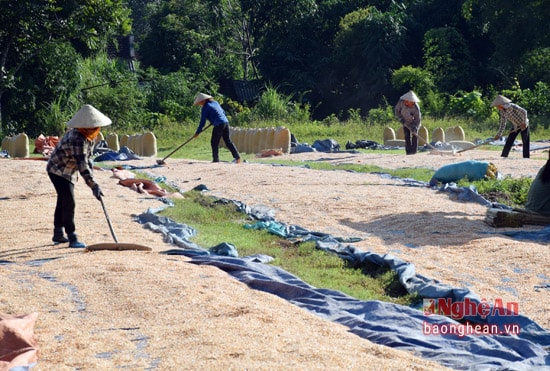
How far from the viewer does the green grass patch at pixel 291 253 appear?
6898 mm

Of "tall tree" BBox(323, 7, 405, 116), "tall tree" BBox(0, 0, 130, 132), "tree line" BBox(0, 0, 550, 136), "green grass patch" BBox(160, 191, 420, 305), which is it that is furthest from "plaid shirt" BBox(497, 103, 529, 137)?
"tall tree" BBox(323, 7, 405, 116)

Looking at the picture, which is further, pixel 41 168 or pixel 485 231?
pixel 41 168

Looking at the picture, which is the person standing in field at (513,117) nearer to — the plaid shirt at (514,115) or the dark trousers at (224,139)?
the plaid shirt at (514,115)

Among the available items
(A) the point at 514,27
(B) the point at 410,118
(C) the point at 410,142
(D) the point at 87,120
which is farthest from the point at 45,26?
(D) the point at 87,120

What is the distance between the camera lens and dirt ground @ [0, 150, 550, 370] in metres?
4.84

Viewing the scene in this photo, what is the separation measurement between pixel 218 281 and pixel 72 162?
2.59m

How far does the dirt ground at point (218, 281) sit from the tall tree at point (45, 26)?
49.4 ft

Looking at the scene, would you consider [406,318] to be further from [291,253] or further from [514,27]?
[514,27]

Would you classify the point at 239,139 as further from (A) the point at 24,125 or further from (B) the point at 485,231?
(B) the point at 485,231

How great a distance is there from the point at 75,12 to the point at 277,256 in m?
21.8

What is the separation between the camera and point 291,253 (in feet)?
27.4

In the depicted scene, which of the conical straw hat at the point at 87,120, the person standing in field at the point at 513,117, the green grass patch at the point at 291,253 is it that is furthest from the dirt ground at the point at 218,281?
the person standing in field at the point at 513,117

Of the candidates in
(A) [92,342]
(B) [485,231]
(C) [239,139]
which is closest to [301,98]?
(C) [239,139]

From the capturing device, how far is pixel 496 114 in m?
28.4
